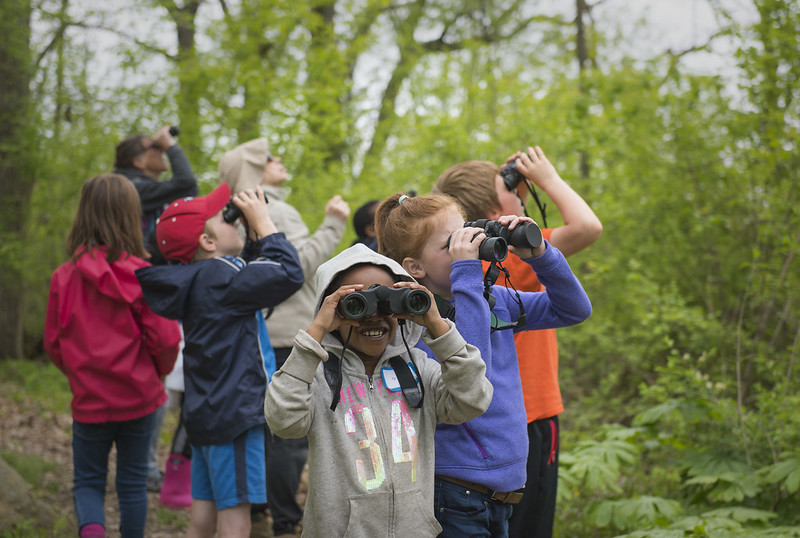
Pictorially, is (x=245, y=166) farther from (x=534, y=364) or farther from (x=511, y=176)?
(x=534, y=364)

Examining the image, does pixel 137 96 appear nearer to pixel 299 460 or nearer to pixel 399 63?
pixel 299 460

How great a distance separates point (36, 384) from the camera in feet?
27.1

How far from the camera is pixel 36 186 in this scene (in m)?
8.78

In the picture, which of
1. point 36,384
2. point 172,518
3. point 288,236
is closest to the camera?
point 288,236

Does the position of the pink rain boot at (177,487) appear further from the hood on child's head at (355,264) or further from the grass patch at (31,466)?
the hood on child's head at (355,264)

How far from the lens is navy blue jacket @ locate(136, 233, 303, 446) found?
2.87 m

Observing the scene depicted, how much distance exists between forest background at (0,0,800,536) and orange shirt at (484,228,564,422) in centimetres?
88

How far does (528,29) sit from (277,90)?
31.0 ft

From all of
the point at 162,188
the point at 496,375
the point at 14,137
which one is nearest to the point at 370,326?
the point at 496,375

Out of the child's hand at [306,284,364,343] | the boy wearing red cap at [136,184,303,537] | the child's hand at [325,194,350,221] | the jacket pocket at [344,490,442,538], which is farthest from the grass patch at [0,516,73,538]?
the child's hand at [306,284,364,343]

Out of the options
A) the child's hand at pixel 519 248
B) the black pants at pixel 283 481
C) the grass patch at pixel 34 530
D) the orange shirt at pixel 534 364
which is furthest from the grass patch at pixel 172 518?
the child's hand at pixel 519 248

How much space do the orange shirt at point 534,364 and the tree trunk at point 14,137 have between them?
6285 millimetres

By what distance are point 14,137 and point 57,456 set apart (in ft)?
12.8

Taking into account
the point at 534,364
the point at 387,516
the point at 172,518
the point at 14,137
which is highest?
the point at 14,137
